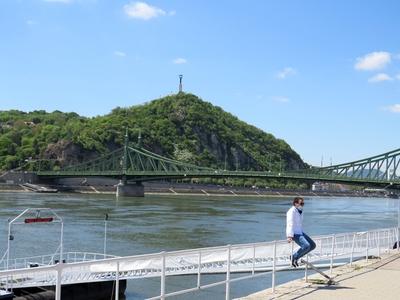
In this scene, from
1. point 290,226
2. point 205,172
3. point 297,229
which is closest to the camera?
point 290,226

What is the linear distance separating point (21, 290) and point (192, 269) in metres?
4.62

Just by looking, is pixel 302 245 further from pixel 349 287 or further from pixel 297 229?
pixel 349 287

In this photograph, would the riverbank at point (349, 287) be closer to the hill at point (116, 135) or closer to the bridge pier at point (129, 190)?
the bridge pier at point (129, 190)

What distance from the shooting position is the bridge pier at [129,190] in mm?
113688

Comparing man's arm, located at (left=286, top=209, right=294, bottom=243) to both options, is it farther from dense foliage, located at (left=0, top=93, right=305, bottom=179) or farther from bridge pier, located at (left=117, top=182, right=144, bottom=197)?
dense foliage, located at (left=0, top=93, right=305, bottom=179)

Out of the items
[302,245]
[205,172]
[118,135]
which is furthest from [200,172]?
[302,245]

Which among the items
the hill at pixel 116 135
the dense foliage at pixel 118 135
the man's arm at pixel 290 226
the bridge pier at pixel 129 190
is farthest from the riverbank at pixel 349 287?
the hill at pixel 116 135

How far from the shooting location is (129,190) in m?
115

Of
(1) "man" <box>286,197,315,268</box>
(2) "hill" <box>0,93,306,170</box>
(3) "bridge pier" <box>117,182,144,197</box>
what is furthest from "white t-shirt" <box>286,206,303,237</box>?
(2) "hill" <box>0,93,306,170</box>

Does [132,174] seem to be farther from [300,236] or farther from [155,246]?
[300,236]

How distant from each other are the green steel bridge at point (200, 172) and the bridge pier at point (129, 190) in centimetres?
117

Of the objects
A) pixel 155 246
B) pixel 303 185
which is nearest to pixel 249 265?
pixel 155 246

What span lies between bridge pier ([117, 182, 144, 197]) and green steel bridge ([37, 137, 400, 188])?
45.9 inches

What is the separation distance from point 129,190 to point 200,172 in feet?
50.6
